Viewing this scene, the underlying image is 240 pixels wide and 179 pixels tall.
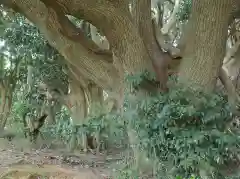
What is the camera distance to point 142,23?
15.1 ft

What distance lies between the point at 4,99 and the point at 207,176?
20.7 feet

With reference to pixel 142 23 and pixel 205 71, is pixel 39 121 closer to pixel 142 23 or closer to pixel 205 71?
pixel 142 23

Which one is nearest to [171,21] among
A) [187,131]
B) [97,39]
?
[97,39]

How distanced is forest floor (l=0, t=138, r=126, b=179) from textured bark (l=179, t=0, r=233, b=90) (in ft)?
6.44

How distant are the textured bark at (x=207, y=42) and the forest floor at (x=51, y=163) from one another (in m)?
1.96

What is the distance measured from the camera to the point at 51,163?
246 inches

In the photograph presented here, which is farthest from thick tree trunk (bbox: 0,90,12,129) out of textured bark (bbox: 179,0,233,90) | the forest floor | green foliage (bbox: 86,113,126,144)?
textured bark (bbox: 179,0,233,90)

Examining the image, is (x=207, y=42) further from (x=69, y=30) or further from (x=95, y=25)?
(x=69, y=30)

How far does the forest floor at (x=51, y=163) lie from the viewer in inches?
223

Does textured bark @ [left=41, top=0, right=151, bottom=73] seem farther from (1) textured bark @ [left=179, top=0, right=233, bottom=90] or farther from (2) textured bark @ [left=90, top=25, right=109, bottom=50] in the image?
(2) textured bark @ [left=90, top=25, right=109, bottom=50]

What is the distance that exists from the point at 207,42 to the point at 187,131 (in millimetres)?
1214

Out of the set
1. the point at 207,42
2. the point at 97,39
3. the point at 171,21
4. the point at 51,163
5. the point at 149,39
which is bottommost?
the point at 51,163

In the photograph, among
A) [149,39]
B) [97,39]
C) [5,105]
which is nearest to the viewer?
[149,39]

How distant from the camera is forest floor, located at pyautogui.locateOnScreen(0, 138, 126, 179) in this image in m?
5.65
